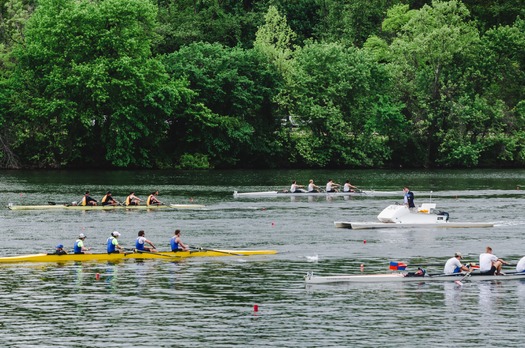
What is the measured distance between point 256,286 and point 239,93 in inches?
2595

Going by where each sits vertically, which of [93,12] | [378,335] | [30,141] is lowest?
[378,335]

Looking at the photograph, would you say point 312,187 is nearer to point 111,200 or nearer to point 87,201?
point 111,200

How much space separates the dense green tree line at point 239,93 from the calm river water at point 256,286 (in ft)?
85.8

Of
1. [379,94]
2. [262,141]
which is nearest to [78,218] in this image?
[262,141]

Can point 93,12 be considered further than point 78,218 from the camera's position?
Yes

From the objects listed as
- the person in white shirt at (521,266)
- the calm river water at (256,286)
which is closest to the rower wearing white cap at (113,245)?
the calm river water at (256,286)

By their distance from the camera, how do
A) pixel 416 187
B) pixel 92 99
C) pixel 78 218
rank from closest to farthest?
pixel 78 218, pixel 416 187, pixel 92 99

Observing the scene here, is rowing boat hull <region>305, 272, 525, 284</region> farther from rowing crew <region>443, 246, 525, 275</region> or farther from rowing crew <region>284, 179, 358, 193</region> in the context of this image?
rowing crew <region>284, 179, 358, 193</region>

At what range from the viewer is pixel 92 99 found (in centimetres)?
10150

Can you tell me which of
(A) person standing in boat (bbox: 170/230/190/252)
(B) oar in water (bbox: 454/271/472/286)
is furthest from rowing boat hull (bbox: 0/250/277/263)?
(B) oar in water (bbox: 454/271/472/286)

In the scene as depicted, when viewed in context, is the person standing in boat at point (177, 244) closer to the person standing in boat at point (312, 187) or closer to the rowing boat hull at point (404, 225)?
the rowing boat hull at point (404, 225)

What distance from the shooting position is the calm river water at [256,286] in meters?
36.1

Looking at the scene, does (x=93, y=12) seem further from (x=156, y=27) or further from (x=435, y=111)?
(x=435, y=111)

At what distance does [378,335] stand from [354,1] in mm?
97978
